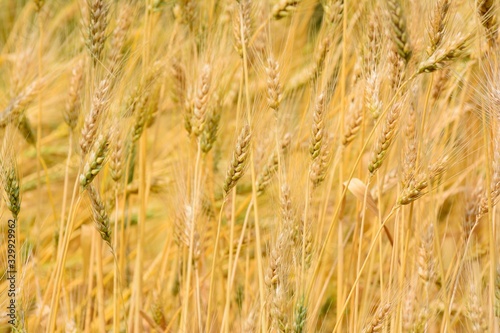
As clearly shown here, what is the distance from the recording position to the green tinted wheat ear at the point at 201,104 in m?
1.38

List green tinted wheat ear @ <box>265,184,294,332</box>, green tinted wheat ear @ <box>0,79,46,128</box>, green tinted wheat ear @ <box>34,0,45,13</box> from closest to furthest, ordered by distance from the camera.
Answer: green tinted wheat ear @ <box>265,184,294,332</box> → green tinted wheat ear @ <box>0,79,46,128</box> → green tinted wheat ear @ <box>34,0,45,13</box>

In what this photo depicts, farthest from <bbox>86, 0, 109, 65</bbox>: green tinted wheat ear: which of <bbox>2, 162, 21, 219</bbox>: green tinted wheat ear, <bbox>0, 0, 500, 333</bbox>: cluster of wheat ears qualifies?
<bbox>2, 162, 21, 219</bbox>: green tinted wheat ear

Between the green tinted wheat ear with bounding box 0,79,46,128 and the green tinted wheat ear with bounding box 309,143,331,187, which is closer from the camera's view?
the green tinted wheat ear with bounding box 309,143,331,187

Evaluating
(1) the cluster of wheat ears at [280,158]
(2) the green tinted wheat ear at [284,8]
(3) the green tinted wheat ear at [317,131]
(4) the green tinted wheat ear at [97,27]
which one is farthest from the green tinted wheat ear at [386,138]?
(4) the green tinted wheat ear at [97,27]

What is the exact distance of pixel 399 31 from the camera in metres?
1.16

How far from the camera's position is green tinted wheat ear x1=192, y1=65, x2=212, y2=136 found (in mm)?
1383

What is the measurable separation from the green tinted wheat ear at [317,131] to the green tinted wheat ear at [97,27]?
0.44 metres

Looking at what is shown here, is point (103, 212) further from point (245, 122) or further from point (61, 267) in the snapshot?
point (245, 122)

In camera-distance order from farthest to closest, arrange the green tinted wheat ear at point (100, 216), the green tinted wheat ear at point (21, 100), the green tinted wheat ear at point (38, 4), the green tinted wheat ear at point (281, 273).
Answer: the green tinted wheat ear at point (38, 4) < the green tinted wheat ear at point (21, 100) < the green tinted wheat ear at point (100, 216) < the green tinted wheat ear at point (281, 273)

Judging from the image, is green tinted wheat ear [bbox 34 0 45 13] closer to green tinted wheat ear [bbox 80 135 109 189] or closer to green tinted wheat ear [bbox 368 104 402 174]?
green tinted wheat ear [bbox 80 135 109 189]

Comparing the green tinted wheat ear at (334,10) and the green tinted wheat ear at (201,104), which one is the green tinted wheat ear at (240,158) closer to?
the green tinted wheat ear at (201,104)

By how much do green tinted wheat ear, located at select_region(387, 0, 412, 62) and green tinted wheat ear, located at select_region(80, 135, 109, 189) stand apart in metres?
0.56

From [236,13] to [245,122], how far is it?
0.92ft

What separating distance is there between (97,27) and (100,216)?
1.22 ft
